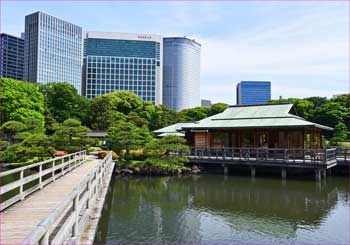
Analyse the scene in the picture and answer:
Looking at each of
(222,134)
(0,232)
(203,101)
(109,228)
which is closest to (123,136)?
(222,134)

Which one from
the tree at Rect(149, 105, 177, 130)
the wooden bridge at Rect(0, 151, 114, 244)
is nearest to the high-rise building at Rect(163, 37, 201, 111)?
the tree at Rect(149, 105, 177, 130)

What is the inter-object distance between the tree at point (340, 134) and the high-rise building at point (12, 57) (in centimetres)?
7232

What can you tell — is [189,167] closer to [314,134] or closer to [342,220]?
[314,134]

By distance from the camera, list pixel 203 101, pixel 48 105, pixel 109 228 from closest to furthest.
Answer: pixel 109 228 → pixel 48 105 → pixel 203 101

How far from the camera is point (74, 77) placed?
3479 inches

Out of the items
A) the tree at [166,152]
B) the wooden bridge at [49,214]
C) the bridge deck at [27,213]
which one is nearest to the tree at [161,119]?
the tree at [166,152]

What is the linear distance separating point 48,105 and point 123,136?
2633 centimetres

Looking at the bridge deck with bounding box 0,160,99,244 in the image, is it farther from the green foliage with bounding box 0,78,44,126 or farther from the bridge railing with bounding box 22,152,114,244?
the green foliage with bounding box 0,78,44,126

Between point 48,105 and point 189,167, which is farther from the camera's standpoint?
point 48,105

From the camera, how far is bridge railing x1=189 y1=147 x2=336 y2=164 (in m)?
18.9

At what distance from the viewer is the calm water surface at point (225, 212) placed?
29.5 feet

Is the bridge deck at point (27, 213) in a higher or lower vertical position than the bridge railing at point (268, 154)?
lower

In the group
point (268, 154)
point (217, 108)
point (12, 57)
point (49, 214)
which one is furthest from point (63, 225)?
point (12, 57)

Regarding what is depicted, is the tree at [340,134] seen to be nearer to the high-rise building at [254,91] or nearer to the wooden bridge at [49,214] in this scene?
the wooden bridge at [49,214]
